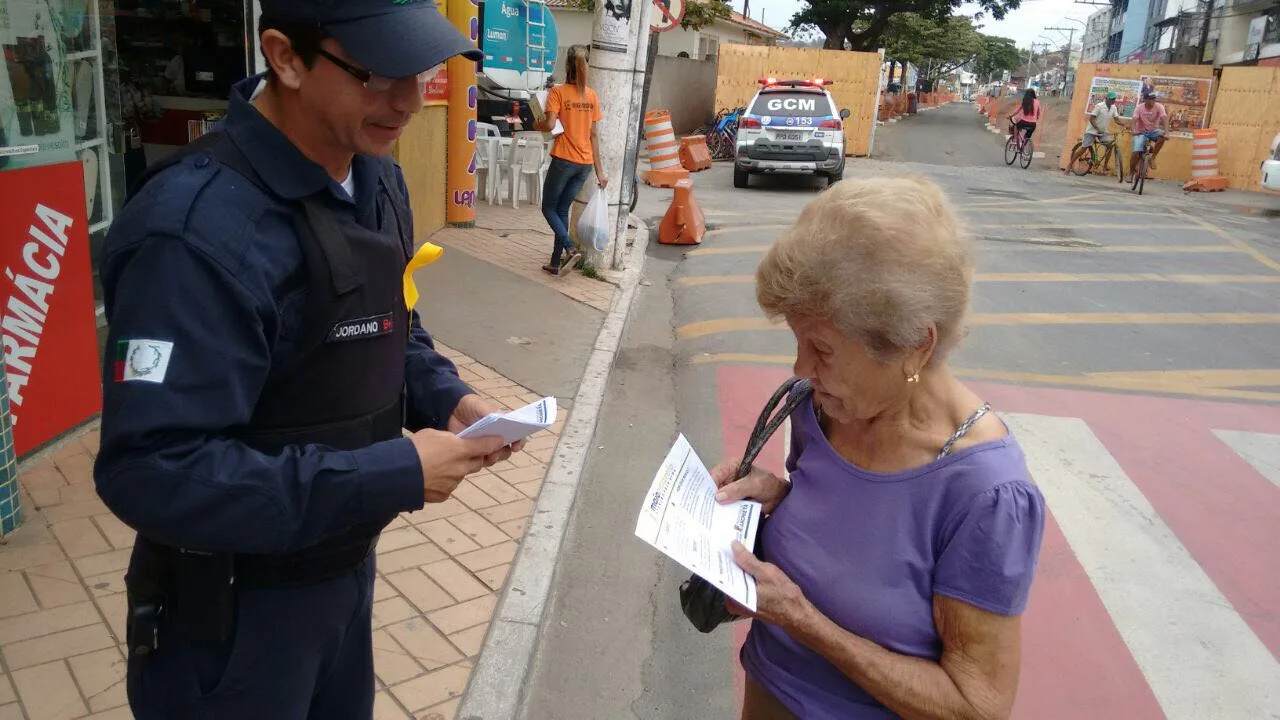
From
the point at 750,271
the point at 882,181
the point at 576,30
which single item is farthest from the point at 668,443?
the point at 576,30

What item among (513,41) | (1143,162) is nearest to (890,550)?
(1143,162)

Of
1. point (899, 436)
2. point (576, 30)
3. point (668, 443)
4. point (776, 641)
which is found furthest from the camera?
Answer: point (576, 30)

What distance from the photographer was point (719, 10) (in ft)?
106

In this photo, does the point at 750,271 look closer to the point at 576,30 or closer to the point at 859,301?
the point at 859,301

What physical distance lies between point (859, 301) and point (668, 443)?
4.07 meters

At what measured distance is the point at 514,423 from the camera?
167 centimetres

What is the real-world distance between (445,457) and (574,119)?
7335 millimetres

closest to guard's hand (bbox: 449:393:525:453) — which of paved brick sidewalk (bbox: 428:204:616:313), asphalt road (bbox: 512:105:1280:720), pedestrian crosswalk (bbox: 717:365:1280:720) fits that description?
asphalt road (bbox: 512:105:1280:720)

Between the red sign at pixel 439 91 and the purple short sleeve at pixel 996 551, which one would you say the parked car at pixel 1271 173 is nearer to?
the red sign at pixel 439 91

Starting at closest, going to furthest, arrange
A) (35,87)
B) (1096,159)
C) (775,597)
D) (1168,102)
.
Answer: (775,597) → (35,87) → (1096,159) → (1168,102)

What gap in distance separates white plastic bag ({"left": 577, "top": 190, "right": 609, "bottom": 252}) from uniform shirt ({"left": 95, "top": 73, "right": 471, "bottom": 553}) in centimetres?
731

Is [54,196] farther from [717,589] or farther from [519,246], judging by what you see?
[519,246]

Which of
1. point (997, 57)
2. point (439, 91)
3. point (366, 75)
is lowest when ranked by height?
point (439, 91)

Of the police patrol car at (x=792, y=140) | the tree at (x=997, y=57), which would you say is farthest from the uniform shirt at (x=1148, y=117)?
the tree at (x=997, y=57)
